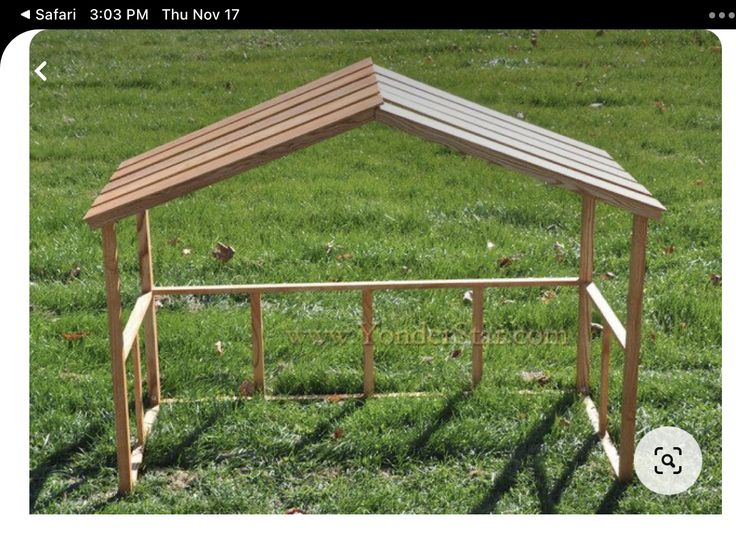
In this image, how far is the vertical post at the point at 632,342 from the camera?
4.50 metres

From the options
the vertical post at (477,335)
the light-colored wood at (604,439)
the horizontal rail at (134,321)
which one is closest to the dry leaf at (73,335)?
the horizontal rail at (134,321)

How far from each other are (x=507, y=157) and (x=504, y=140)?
1.10ft

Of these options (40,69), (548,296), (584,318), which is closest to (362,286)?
(584,318)

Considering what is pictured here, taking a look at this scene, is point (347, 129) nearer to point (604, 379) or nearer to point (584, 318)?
point (604, 379)

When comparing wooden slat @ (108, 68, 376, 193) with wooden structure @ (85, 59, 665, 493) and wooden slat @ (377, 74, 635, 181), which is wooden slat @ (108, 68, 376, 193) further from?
wooden slat @ (377, 74, 635, 181)

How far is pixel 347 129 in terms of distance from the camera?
14.1 feet

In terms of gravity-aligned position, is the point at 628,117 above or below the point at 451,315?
above

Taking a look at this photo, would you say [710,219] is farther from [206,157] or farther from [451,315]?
[206,157]

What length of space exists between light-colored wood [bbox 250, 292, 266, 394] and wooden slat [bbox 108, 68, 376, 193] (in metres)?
0.96

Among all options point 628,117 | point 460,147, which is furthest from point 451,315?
point 628,117

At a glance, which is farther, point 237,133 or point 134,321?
point 134,321

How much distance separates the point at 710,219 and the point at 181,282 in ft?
12.4

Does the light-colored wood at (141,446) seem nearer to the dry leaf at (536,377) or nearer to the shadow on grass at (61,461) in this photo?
the shadow on grass at (61,461)

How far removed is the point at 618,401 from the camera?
18.2 feet
